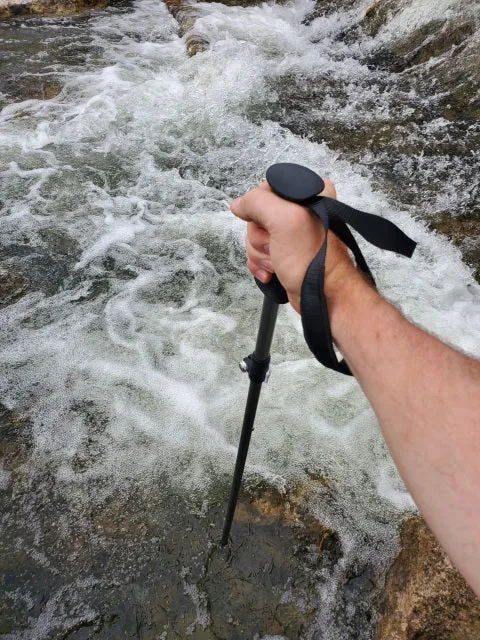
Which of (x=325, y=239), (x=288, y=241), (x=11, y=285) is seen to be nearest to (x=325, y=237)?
(x=325, y=239)

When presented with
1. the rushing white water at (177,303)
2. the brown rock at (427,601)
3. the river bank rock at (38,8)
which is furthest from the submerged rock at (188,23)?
the brown rock at (427,601)

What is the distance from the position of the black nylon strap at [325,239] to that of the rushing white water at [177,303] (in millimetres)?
1699

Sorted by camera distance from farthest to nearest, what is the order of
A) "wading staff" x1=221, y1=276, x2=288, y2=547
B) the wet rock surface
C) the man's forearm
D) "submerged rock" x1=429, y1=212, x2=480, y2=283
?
"submerged rock" x1=429, y1=212, x2=480, y2=283 → the wet rock surface → "wading staff" x1=221, y1=276, x2=288, y2=547 → the man's forearm

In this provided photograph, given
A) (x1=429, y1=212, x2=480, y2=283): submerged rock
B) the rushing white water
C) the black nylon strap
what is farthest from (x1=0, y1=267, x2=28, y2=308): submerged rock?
(x1=429, y1=212, x2=480, y2=283): submerged rock

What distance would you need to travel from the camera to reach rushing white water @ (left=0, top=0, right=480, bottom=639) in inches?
110

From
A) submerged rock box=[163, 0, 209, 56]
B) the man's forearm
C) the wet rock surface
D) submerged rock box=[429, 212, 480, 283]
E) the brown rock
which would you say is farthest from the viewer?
submerged rock box=[163, 0, 209, 56]

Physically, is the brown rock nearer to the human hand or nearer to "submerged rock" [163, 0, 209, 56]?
the human hand

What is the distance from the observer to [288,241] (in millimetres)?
1332

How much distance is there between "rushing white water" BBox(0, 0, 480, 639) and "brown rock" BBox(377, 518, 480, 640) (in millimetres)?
209

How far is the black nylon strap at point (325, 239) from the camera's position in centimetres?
121

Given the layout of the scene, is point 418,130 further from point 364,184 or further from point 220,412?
point 220,412

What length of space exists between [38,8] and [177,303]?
10132 mm

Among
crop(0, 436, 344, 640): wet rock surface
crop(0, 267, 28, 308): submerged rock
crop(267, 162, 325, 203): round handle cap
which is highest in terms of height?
crop(267, 162, 325, 203): round handle cap

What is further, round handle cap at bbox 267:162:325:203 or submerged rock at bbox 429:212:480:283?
submerged rock at bbox 429:212:480:283
